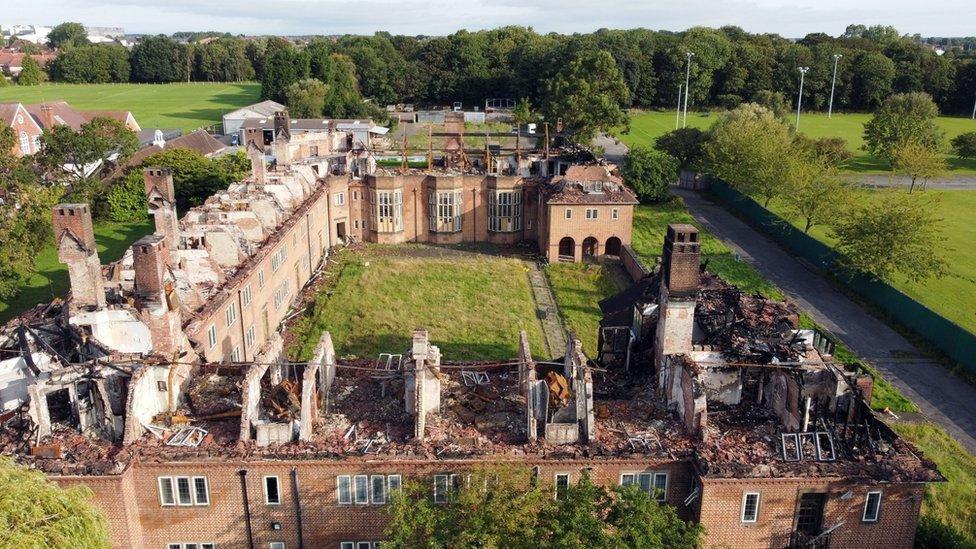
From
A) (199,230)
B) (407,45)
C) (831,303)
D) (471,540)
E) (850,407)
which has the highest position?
(407,45)

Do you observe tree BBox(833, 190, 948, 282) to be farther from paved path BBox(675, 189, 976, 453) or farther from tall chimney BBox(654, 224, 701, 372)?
tall chimney BBox(654, 224, 701, 372)

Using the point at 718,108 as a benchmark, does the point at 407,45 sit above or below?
above

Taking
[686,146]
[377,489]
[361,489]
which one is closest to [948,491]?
[377,489]

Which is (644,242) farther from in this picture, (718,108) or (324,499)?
(718,108)

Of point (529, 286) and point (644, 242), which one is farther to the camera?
point (644, 242)

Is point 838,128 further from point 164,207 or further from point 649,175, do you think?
point 164,207

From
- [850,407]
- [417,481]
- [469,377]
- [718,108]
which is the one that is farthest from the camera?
[718,108]

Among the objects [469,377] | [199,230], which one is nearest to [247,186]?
[199,230]
